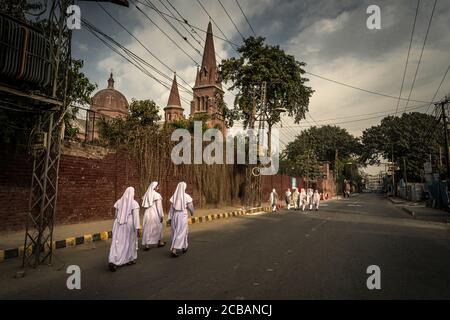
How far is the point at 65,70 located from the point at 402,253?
833cm

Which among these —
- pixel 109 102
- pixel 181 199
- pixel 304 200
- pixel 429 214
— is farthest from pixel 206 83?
pixel 181 199

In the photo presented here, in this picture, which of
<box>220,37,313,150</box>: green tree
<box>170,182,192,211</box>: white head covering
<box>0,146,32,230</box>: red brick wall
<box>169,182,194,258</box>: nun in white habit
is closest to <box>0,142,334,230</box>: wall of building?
<box>0,146,32,230</box>: red brick wall

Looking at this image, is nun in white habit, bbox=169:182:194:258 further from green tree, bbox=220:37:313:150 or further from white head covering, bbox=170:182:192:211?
green tree, bbox=220:37:313:150

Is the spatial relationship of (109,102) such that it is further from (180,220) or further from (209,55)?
(180,220)

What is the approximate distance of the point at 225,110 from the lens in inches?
1169

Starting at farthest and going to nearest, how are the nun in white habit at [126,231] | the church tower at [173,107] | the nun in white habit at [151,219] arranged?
the church tower at [173,107] → the nun in white habit at [151,219] → the nun in white habit at [126,231]

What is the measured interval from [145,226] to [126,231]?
1.89m

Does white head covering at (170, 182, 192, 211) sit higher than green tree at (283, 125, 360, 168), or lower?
lower

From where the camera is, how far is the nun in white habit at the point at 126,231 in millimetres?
6527

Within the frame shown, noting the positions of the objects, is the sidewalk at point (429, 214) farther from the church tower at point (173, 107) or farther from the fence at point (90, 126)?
the church tower at point (173, 107)

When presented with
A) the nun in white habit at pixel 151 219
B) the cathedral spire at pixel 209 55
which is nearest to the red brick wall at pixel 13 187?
the nun in white habit at pixel 151 219

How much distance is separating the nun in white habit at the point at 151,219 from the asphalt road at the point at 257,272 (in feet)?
1.05

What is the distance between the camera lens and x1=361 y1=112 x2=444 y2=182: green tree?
5141 centimetres

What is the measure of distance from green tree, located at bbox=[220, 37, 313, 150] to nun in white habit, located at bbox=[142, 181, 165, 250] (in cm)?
1853
